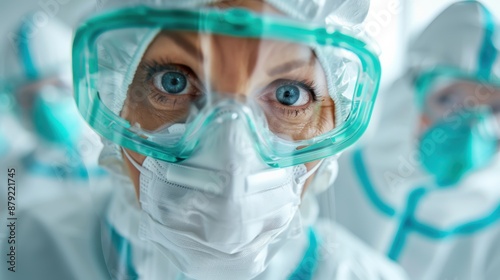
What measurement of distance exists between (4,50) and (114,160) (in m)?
0.70

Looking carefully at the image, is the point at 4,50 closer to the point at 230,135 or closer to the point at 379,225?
the point at 230,135

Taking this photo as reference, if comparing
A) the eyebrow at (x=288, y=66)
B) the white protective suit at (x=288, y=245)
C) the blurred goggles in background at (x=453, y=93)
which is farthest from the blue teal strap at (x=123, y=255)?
the blurred goggles in background at (x=453, y=93)

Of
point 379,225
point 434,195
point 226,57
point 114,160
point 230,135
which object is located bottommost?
point 379,225

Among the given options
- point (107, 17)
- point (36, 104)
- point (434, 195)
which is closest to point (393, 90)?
point (434, 195)

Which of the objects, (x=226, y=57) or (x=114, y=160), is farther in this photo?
(x=114, y=160)

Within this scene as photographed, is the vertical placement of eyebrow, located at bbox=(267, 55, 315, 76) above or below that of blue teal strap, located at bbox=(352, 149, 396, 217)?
above

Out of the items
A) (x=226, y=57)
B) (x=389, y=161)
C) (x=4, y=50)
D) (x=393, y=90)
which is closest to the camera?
(x=226, y=57)

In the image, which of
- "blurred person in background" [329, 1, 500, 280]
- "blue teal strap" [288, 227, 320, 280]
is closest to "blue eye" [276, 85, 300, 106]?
"blue teal strap" [288, 227, 320, 280]

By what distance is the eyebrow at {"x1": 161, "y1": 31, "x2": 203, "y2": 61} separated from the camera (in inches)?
28.8

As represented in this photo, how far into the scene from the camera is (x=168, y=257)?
886 mm

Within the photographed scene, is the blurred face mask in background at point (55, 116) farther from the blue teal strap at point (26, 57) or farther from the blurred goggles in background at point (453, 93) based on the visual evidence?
the blurred goggles in background at point (453, 93)

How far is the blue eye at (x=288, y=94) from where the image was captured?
82cm

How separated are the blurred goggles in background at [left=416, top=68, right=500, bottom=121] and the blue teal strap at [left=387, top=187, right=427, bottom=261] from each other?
0.27 meters

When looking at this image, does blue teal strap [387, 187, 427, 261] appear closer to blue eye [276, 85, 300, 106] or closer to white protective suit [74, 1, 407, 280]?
white protective suit [74, 1, 407, 280]
